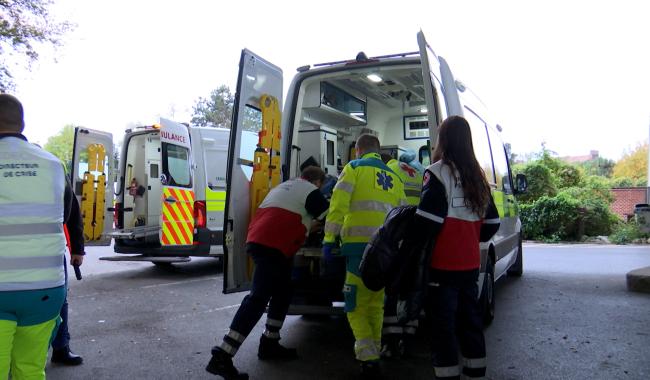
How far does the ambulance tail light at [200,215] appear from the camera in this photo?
819 cm

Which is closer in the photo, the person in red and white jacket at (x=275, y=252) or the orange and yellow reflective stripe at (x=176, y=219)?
the person in red and white jacket at (x=275, y=252)

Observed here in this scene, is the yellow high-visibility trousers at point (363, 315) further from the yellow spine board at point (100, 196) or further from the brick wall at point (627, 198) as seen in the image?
the brick wall at point (627, 198)

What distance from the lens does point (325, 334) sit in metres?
5.01

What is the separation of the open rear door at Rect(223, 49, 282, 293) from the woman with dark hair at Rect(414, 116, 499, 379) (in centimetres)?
186

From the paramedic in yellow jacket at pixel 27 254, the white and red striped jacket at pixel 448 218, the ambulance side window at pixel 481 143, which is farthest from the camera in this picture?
the ambulance side window at pixel 481 143

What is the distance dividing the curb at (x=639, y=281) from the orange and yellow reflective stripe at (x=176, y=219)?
637 centimetres

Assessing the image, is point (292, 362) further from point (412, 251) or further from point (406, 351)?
point (412, 251)

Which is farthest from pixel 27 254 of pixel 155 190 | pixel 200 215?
pixel 155 190

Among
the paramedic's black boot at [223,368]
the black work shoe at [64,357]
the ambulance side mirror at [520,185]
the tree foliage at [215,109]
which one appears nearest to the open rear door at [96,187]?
the black work shoe at [64,357]

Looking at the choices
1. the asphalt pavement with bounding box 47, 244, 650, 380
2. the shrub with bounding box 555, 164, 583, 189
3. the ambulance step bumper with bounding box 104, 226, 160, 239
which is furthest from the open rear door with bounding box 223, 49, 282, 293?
the shrub with bounding box 555, 164, 583, 189

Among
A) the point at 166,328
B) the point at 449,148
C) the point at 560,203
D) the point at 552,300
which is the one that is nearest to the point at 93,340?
the point at 166,328

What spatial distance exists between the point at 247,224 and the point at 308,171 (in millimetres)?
703

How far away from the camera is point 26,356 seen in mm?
2289

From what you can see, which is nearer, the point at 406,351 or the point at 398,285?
the point at 398,285
